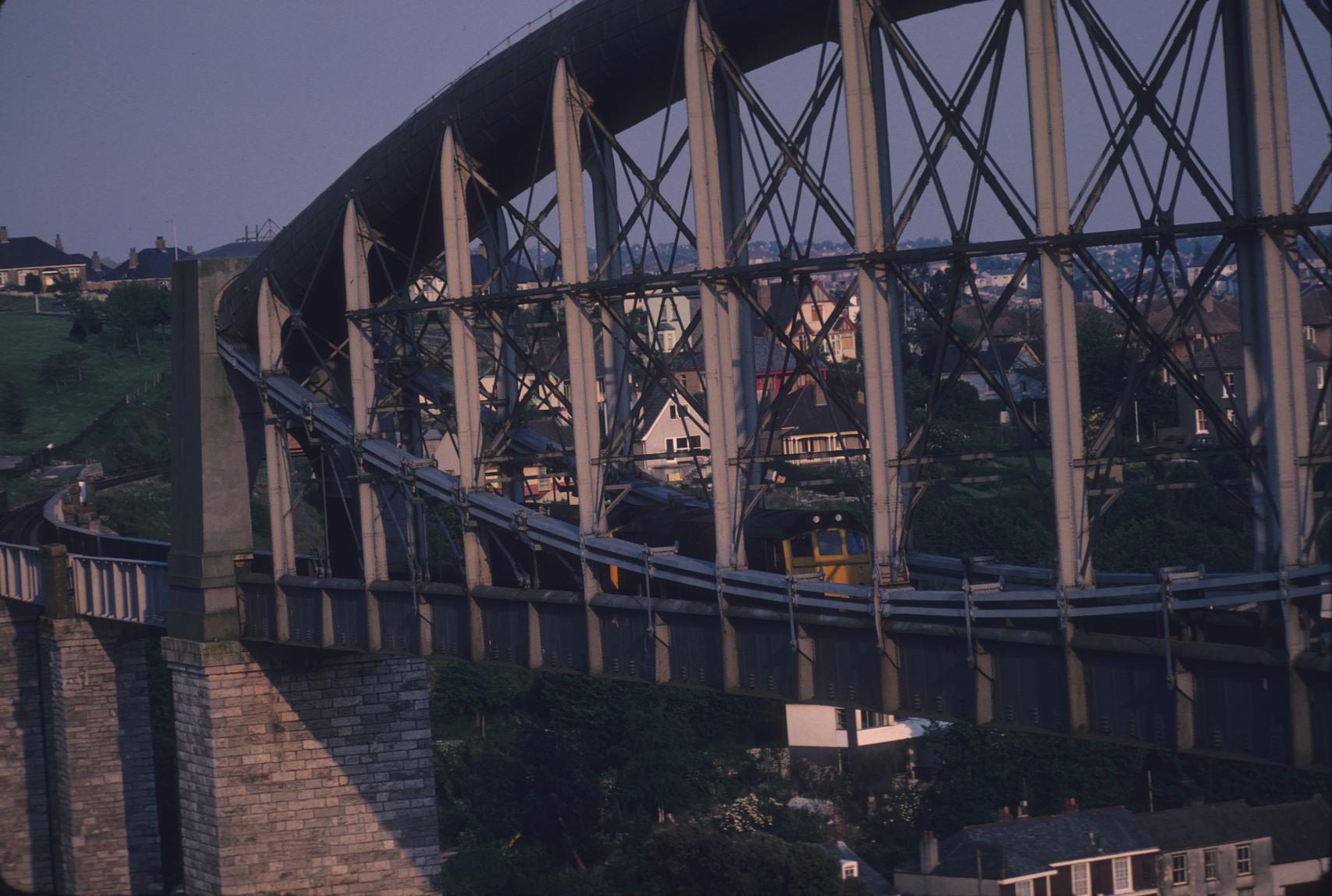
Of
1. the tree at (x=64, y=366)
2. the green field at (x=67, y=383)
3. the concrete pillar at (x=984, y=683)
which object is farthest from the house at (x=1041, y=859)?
the tree at (x=64, y=366)

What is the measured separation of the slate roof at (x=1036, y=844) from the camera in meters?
58.5

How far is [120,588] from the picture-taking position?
52750mm

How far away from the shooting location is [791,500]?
8725cm

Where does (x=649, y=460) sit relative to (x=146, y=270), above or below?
below

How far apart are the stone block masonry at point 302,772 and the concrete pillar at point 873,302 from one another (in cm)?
1878

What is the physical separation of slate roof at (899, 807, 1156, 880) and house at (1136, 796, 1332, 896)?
46.2 inches

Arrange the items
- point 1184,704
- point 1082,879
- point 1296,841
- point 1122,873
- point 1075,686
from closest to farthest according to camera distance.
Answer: point 1184,704 → point 1075,686 → point 1082,879 → point 1122,873 → point 1296,841

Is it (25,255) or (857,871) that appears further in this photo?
(25,255)

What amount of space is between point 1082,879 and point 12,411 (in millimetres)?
86129

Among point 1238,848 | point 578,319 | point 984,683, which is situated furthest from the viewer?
point 1238,848

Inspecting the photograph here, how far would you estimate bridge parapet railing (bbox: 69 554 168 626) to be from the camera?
50594 millimetres

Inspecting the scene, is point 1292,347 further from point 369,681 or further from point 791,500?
point 791,500

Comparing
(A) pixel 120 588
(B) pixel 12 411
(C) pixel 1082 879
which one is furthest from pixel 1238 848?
(B) pixel 12 411

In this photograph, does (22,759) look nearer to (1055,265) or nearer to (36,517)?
(36,517)
